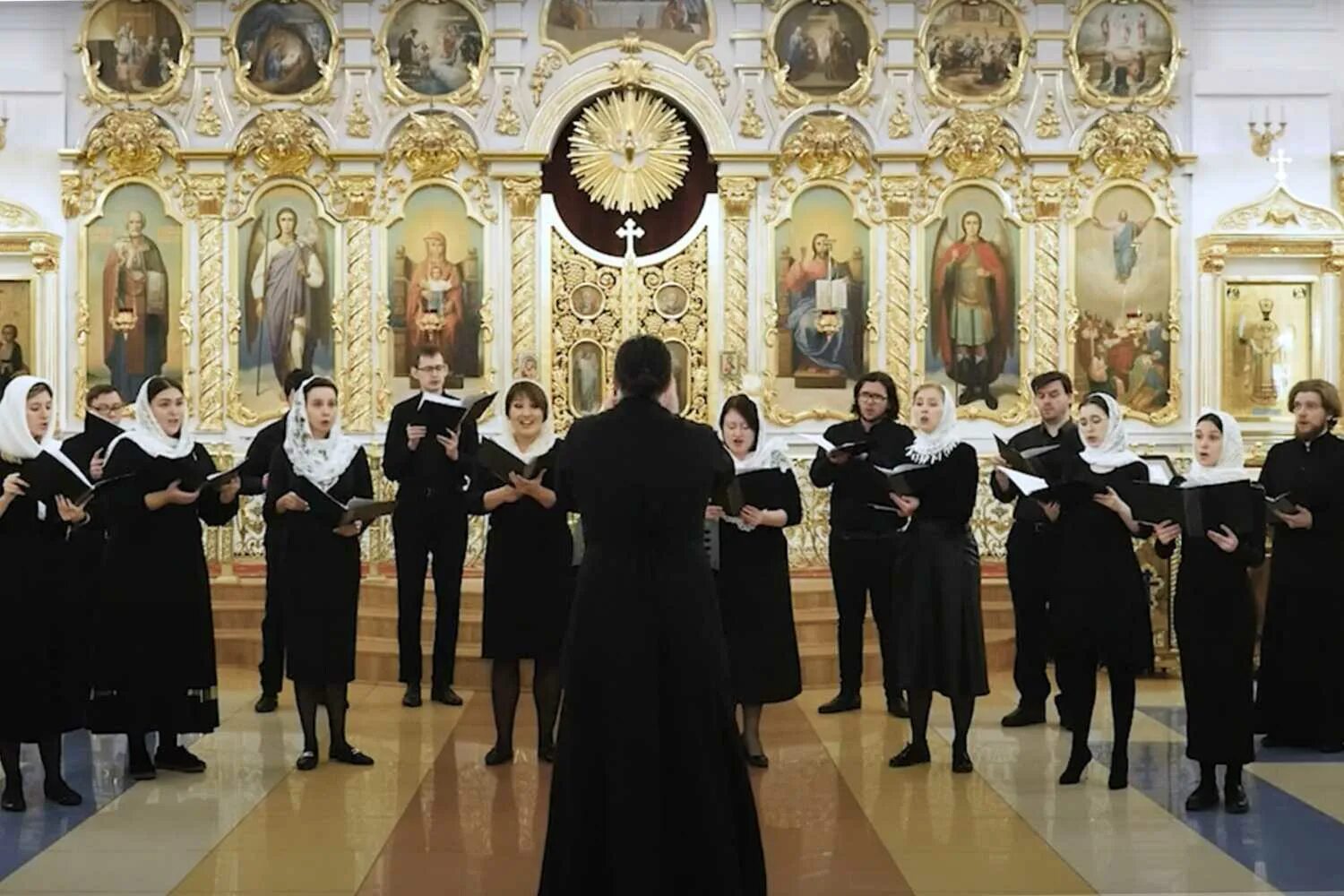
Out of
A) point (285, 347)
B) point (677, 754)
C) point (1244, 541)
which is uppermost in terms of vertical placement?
point (285, 347)

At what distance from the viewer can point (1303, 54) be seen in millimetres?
15398

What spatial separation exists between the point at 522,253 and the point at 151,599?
8.40 metres

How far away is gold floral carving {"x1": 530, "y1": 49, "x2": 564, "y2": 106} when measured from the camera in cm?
1529

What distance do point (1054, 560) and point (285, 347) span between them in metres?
8.90

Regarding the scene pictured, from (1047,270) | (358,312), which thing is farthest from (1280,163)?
(358,312)

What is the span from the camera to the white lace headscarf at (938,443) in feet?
25.0

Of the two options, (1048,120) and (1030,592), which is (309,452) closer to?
(1030,592)

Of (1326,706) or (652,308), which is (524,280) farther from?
(1326,706)

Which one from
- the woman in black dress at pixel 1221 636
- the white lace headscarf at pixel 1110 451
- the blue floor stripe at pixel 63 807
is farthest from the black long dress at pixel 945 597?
the blue floor stripe at pixel 63 807

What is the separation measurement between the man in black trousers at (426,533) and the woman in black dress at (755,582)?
232cm

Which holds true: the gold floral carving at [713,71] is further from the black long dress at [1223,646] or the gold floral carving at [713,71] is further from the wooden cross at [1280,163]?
the black long dress at [1223,646]

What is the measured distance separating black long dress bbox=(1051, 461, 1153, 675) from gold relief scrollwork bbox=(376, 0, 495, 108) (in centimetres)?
961

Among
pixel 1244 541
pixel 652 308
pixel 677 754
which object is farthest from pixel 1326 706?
pixel 652 308

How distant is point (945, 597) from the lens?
7.60 m
